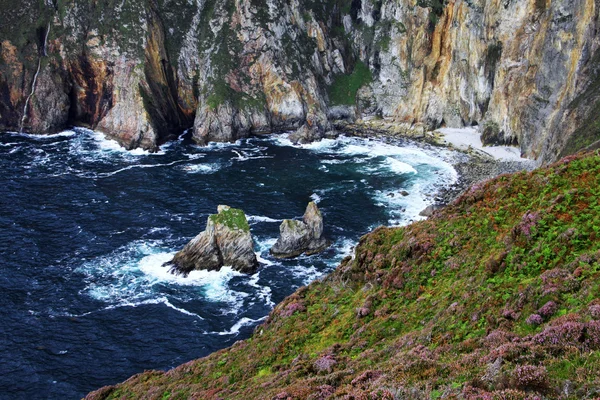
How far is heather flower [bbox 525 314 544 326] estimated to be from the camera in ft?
59.6

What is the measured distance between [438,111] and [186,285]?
76.2m

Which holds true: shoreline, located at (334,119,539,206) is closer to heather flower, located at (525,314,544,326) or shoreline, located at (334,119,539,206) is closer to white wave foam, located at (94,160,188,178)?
white wave foam, located at (94,160,188,178)

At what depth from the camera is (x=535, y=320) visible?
1822 cm

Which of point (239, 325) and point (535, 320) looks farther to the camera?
point (239, 325)

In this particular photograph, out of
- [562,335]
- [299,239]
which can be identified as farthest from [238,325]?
[562,335]

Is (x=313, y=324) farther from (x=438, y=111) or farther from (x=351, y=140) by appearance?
(x=438, y=111)

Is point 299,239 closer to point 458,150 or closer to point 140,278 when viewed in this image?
point 140,278

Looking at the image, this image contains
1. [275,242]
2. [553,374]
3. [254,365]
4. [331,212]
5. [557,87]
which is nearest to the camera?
[553,374]

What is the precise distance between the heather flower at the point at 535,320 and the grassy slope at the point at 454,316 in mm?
37

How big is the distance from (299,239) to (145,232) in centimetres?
2224

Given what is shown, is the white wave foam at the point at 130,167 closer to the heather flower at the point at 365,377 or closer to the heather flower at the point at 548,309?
the heather flower at the point at 365,377

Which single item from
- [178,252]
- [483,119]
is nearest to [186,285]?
[178,252]

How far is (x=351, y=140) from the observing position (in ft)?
366

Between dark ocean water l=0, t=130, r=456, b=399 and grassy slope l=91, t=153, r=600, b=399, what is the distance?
52.2 feet
